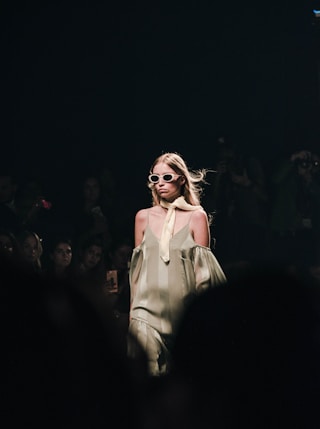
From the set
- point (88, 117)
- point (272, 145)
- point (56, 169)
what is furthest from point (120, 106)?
point (272, 145)

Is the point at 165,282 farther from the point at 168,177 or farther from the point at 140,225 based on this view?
the point at 168,177

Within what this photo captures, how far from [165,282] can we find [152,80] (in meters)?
3.48

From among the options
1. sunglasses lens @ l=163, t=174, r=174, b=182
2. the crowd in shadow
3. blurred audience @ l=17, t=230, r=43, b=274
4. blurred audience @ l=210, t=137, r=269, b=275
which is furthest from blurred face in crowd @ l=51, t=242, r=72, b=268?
the crowd in shadow

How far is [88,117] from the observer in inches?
256

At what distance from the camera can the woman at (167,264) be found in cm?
346

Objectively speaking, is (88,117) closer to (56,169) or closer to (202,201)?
(56,169)

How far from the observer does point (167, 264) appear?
355 centimetres

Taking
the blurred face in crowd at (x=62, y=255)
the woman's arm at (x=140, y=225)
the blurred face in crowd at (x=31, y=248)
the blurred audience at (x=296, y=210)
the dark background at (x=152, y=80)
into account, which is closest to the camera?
the woman's arm at (x=140, y=225)

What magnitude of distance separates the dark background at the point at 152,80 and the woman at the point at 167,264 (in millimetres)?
2469

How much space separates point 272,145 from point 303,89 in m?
0.60

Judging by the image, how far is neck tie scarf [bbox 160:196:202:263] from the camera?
3566mm

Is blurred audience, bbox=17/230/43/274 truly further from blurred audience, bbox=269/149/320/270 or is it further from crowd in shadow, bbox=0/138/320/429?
crowd in shadow, bbox=0/138/320/429

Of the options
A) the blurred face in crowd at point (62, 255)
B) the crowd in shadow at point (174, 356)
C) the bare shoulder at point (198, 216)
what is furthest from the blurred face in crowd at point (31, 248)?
the crowd in shadow at point (174, 356)

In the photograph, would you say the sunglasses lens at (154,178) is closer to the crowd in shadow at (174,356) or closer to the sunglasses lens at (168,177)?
the sunglasses lens at (168,177)
